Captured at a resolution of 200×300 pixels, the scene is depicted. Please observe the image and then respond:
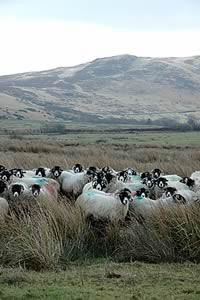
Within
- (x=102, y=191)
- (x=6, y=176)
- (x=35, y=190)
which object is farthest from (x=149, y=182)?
(x=6, y=176)

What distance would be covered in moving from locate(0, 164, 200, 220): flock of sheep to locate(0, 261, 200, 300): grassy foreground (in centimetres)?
269

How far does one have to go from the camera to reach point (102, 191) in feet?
45.0

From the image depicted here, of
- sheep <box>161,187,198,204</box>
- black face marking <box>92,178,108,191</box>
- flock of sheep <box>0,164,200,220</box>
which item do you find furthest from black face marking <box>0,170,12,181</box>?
sheep <box>161,187,198,204</box>

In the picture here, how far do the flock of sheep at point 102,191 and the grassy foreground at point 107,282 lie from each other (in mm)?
2690

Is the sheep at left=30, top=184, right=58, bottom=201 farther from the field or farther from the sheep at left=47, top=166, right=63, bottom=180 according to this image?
the sheep at left=47, top=166, right=63, bottom=180

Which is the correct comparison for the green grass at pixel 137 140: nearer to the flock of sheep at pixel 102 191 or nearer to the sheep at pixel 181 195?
the flock of sheep at pixel 102 191

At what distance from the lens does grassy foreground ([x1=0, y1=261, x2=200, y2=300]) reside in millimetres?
7672

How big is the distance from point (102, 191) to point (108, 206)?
1668 millimetres

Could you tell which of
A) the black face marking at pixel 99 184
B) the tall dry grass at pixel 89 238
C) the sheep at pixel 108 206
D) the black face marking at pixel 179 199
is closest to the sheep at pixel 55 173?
the black face marking at pixel 99 184

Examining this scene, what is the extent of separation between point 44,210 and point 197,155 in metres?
17.8

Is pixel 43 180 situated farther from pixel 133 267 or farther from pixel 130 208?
pixel 133 267

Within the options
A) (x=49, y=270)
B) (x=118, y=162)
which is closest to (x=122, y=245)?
(x=49, y=270)

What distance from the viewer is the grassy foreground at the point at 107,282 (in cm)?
767

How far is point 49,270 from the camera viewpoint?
9.21 metres
